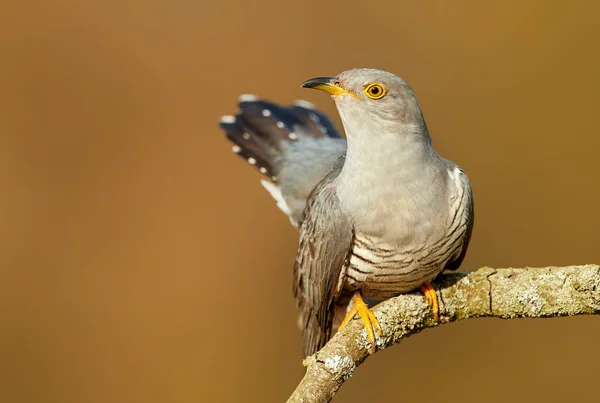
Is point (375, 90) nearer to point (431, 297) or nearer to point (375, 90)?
point (375, 90)

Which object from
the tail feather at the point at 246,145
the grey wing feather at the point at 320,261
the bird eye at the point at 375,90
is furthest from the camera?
the tail feather at the point at 246,145

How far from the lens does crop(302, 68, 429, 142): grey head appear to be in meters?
2.71

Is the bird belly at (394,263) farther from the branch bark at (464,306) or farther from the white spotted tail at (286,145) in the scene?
the white spotted tail at (286,145)

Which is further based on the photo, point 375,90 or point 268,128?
point 268,128

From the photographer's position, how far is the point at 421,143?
2764 millimetres

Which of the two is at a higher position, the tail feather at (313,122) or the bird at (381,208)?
the tail feather at (313,122)

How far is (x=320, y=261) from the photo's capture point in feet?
9.60

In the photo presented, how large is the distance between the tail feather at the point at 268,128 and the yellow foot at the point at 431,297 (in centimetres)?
134

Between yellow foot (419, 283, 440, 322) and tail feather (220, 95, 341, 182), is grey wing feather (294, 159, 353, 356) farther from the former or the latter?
tail feather (220, 95, 341, 182)

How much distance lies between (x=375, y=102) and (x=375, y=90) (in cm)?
5

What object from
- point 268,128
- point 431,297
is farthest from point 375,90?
point 268,128

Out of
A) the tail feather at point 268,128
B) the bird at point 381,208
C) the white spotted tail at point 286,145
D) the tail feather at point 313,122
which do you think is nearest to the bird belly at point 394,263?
the bird at point 381,208

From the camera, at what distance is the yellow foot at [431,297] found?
2709 mm

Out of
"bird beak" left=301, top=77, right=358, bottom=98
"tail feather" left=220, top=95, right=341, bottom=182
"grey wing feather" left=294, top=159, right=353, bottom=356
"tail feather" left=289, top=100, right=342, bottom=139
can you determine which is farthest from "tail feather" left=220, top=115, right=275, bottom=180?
"bird beak" left=301, top=77, right=358, bottom=98
